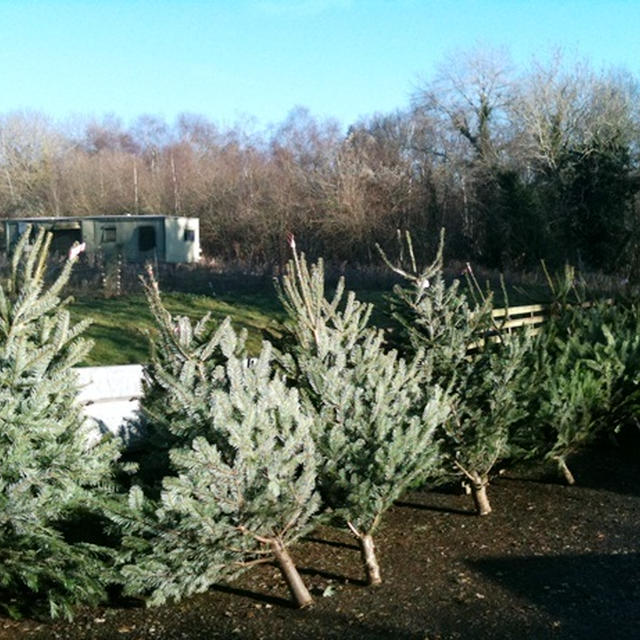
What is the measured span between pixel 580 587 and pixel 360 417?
1.62m

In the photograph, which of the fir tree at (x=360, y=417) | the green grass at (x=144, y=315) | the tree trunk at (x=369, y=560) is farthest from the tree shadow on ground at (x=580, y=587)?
the green grass at (x=144, y=315)

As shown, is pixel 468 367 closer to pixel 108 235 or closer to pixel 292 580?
pixel 292 580

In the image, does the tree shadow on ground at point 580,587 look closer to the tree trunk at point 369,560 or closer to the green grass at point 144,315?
the tree trunk at point 369,560

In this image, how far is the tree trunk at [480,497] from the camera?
689cm

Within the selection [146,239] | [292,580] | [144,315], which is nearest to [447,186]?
[146,239]

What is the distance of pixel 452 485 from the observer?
7699 mm

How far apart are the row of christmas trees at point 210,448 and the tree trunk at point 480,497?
257mm

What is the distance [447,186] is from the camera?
3381 cm

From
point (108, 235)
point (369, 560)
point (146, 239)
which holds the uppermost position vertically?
point (108, 235)

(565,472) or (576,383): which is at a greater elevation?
(576,383)

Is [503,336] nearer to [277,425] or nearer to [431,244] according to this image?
[277,425]

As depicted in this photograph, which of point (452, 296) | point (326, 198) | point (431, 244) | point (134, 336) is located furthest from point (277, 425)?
point (326, 198)

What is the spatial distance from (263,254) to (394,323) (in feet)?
86.0

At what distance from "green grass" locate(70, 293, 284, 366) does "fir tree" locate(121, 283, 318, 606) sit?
3532 millimetres
